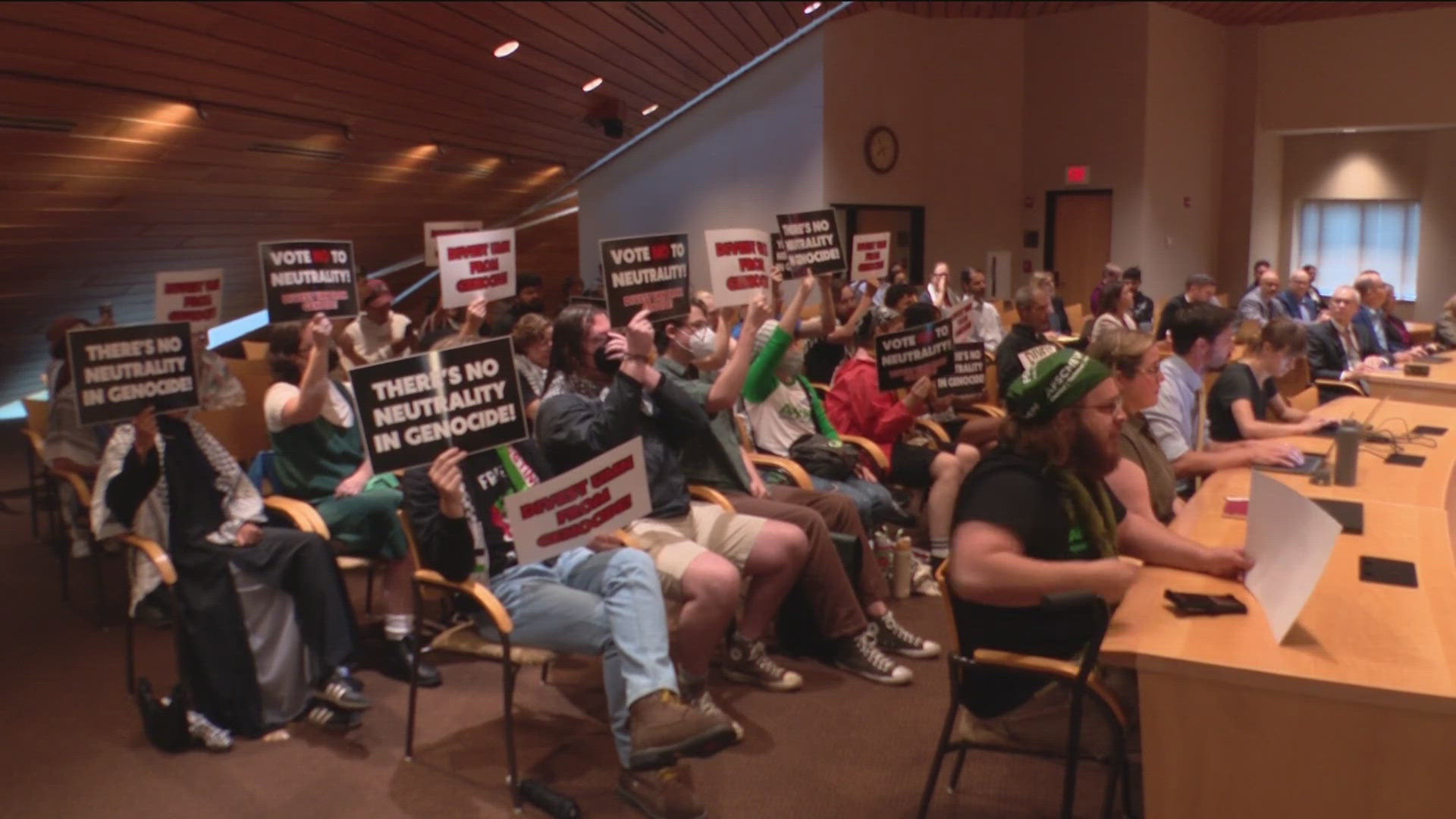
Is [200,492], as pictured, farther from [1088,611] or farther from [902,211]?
[902,211]

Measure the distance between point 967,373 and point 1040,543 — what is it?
9.91ft

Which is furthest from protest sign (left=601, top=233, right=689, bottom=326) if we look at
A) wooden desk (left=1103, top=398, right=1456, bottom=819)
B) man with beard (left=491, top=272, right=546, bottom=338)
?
man with beard (left=491, top=272, right=546, bottom=338)

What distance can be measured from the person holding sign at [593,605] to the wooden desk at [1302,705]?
1.09 metres

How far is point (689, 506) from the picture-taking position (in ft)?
12.4

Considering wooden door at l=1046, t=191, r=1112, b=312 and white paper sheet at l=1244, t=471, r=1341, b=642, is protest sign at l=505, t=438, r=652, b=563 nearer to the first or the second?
white paper sheet at l=1244, t=471, r=1341, b=642

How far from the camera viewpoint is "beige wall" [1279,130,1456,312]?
13969mm

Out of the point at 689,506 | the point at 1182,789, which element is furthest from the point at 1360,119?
the point at 1182,789

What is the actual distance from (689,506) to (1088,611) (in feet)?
5.33

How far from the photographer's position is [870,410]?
4977 mm

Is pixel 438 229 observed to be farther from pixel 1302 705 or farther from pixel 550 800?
pixel 1302 705

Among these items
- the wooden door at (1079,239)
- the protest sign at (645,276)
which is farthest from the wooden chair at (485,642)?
the wooden door at (1079,239)

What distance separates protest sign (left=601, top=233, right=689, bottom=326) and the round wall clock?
25.9 ft

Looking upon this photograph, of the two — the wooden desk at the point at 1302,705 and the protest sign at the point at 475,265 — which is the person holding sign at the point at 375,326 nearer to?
the protest sign at the point at 475,265

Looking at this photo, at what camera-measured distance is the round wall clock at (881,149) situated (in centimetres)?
1171
